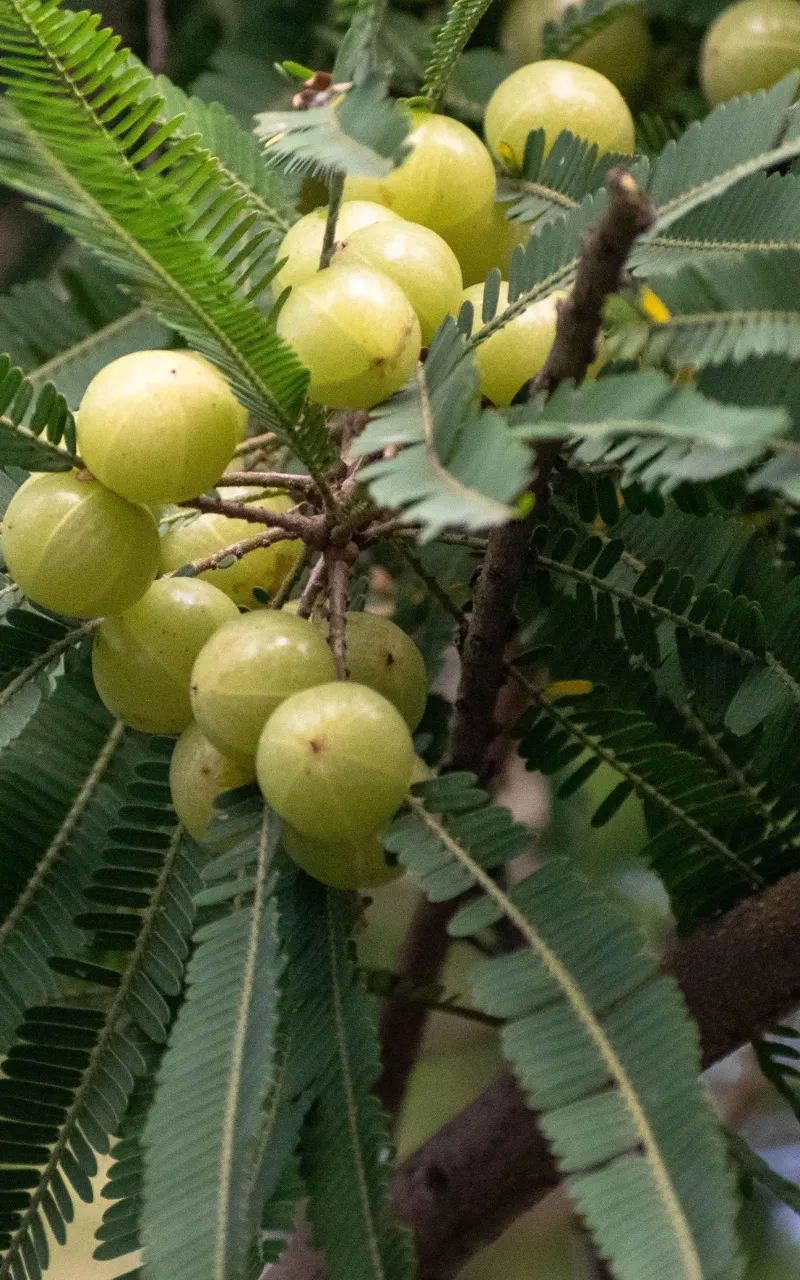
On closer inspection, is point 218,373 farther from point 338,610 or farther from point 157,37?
point 157,37

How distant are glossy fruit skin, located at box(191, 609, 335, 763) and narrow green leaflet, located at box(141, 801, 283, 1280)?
4 cm

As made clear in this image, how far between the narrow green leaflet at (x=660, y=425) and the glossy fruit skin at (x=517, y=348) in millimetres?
144

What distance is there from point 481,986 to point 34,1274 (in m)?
0.25

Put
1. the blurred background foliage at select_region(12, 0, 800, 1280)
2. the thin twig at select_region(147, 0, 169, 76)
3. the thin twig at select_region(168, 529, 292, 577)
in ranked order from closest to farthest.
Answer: the thin twig at select_region(168, 529, 292, 577)
the blurred background foliage at select_region(12, 0, 800, 1280)
the thin twig at select_region(147, 0, 169, 76)

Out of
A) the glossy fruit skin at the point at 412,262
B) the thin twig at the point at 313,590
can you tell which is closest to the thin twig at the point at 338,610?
the thin twig at the point at 313,590

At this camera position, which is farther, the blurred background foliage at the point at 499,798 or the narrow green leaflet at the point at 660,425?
the blurred background foliage at the point at 499,798

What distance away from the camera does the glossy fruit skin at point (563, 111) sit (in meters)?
0.62

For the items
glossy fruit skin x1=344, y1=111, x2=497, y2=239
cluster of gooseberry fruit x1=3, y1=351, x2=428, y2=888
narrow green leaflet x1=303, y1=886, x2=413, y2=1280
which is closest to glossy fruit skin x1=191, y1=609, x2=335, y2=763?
cluster of gooseberry fruit x1=3, y1=351, x2=428, y2=888

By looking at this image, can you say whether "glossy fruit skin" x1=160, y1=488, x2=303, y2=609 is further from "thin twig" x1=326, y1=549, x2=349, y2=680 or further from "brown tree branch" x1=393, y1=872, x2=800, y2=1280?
"brown tree branch" x1=393, y1=872, x2=800, y2=1280

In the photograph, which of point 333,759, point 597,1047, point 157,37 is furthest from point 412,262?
point 157,37

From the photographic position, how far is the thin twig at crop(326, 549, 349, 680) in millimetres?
465

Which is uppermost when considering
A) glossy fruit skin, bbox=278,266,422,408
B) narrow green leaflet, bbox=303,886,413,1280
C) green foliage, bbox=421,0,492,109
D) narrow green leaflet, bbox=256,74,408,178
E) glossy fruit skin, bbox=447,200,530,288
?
green foliage, bbox=421,0,492,109

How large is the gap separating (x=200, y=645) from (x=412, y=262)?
7.2 inches

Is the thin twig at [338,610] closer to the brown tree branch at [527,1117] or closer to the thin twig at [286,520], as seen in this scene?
the thin twig at [286,520]
